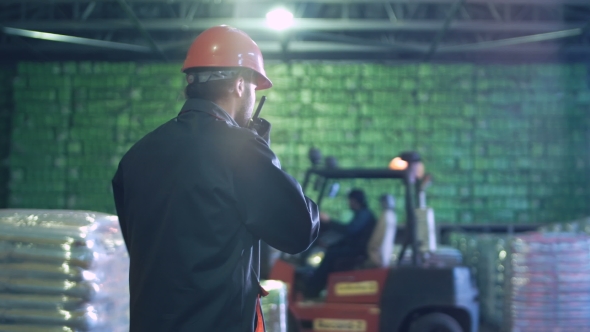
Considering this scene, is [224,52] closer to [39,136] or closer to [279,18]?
[279,18]

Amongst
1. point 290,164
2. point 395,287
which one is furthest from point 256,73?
point 290,164

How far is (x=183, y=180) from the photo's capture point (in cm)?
171

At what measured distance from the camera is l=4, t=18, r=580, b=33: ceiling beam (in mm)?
11781

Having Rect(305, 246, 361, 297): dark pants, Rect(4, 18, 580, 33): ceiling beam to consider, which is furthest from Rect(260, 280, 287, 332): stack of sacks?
Rect(4, 18, 580, 33): ceiling beam

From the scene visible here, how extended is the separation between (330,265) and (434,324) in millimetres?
1031

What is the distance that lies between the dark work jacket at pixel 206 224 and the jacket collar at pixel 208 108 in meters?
0.06

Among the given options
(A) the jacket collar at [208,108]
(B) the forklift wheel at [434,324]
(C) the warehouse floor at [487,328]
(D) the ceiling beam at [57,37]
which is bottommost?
(C) the warehouse floor at [487,328]

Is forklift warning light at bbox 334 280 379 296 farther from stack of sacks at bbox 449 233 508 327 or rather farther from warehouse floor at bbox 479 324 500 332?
warehouse floor at bbox 479 324 500 332

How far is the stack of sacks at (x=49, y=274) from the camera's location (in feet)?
10.3

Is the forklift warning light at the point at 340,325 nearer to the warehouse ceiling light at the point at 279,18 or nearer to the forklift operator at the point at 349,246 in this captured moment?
the forklift operator at the point at 349,246

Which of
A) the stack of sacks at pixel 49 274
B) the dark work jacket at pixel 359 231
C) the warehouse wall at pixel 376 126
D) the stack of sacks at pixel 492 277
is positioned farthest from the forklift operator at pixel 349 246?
the warehouse wall at pixel 376 126

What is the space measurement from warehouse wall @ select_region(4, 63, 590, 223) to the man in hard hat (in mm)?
10546

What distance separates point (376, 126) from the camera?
12695 mm

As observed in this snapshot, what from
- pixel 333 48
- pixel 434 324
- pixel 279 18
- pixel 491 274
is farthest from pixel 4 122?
pixel 434 324
